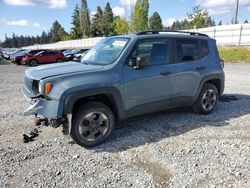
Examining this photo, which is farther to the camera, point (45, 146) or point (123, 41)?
point (123, 41)

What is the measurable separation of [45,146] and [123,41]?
2394 mm

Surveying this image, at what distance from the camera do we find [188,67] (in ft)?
18.6

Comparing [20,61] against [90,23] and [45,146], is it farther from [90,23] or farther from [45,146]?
[90,23]

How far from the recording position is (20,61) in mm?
25109

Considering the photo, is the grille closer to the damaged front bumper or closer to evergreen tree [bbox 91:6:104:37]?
the damaged front bumper

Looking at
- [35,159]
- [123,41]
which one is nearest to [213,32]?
[123,41]

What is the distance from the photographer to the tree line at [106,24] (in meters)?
46.8

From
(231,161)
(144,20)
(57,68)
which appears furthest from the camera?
(144,20)

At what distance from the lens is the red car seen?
24.6m

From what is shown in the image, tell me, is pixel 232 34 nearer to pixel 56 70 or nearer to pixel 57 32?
pixel 56 70

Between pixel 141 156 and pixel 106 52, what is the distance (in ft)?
7.08

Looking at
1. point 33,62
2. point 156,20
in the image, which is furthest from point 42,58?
point 156,20

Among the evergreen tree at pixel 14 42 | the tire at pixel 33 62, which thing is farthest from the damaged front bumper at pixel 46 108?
the evergreen tree at pixel 14 42

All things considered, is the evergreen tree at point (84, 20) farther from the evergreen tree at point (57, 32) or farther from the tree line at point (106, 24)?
the evergreen tree at point (57, 32)
